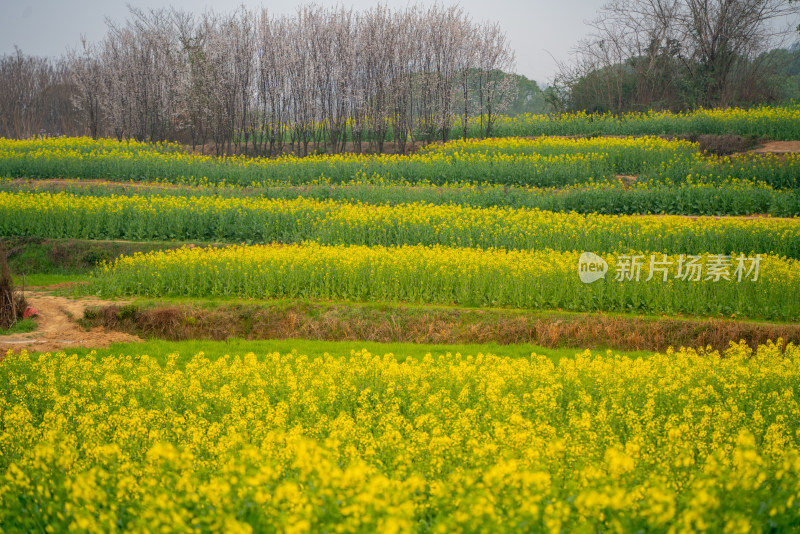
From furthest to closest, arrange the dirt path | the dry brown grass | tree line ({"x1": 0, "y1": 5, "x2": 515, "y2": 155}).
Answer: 1. tree line ({"x1": 0, "y1": 5, "x2": 515, "y2": 155})
2. the dry brown grass
3. the dirt path

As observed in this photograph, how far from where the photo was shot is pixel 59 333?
11852 millimetres

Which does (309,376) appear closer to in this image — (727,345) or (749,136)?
(727,345)

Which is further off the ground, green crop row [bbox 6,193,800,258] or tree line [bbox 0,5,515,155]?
tree line [bbox 0,5,515,155]

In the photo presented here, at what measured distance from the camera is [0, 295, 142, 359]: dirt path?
10.9 meters

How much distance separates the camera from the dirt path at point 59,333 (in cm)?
1091

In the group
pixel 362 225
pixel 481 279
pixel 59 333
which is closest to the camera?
pixel 59 333

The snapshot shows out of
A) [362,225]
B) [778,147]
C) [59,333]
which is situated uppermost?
[778,147]

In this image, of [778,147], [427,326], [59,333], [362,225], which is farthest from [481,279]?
[778,147]

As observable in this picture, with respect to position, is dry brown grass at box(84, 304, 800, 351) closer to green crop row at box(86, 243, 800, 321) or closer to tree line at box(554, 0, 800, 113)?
green crop row at box(86, 243, 800, 321)

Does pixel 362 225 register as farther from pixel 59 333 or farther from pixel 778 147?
pixel 778 147

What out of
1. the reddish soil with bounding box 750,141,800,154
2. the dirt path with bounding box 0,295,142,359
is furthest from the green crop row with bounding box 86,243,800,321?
the reddish soil with bounding box 750,141,800,154

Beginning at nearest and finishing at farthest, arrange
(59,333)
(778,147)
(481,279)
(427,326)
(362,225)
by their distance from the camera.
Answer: (59,333)
(427,326)
(481,279)
(362,225)
(778,147)

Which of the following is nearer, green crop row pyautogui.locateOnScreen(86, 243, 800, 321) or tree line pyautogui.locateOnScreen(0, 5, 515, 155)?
green crop row pyautogui.locateOnScreen(86, 243, 800, 321)

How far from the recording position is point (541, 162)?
25109 mm
